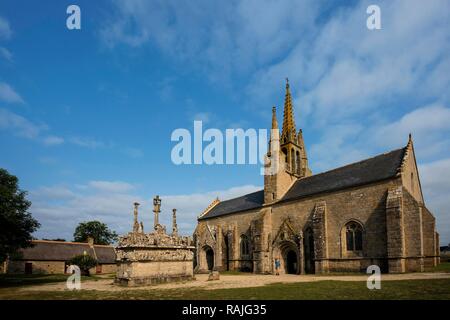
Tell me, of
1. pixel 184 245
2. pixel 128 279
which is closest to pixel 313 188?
pixel 184 245

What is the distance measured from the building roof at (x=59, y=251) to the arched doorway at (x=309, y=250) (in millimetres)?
30921

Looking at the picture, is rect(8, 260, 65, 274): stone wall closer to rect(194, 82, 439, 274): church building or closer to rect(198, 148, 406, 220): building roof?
rect(194, 82, 439, 274): church building

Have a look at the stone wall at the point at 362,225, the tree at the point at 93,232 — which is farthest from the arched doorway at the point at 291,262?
the tree at the point at 93,232

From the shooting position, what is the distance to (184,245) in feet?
74.6

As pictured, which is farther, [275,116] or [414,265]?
[275,116]

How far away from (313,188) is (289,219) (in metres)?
4.06

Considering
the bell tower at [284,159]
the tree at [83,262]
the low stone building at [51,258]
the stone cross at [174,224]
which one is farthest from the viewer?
the low stone building at [51,258]

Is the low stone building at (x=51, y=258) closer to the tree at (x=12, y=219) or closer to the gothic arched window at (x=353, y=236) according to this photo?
the tree at (x=12, y=219)

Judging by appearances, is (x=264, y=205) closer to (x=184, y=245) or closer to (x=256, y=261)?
(x=256, y=261)

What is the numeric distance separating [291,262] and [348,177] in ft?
34.0

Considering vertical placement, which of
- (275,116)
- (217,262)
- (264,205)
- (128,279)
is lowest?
(217,262)

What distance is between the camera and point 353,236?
26781 millimetres

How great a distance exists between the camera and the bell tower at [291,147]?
39938mm

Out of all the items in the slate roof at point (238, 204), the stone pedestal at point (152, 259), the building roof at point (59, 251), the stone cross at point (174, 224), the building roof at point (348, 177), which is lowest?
the building roof at point (59, 251)
